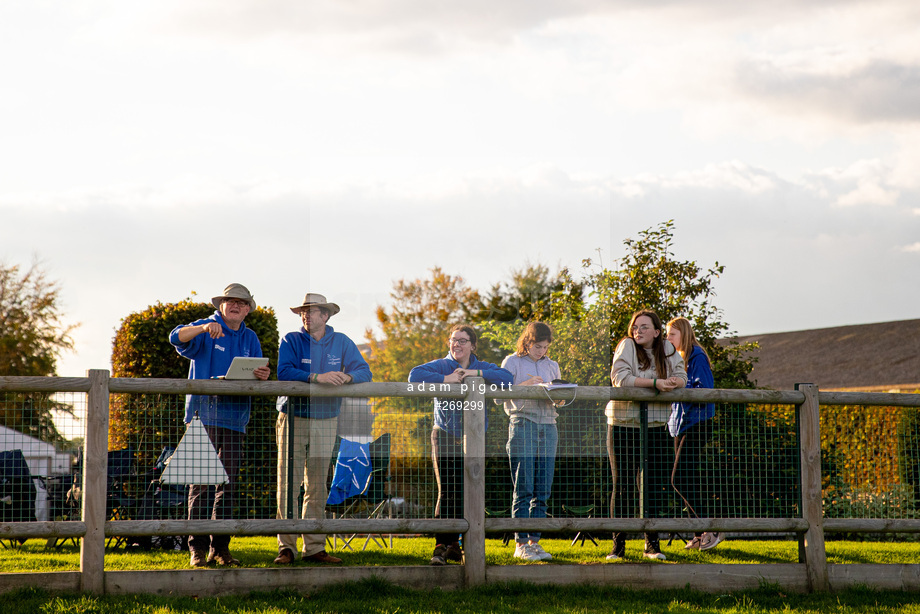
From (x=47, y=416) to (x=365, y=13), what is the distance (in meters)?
6.18

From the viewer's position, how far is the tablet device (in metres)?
5.96

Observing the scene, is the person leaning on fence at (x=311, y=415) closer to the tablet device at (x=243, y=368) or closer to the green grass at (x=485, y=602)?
the tablet device at (x=243, y=368)

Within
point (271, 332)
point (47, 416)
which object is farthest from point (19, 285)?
point (47, 416)

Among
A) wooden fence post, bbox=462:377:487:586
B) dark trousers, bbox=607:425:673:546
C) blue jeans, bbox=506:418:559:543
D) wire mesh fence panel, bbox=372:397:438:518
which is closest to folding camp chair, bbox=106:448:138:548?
wire mesh fence panel, bbox=372:397:438:518

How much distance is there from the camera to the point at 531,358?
7020 mm

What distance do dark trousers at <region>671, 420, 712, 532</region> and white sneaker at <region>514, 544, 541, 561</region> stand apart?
120cm

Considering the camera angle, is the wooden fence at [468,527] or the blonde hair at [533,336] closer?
the wooden fence at [468,527]

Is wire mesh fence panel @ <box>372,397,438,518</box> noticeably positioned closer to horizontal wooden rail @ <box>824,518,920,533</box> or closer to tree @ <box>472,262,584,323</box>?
horizontal wooden rail @ <box>824,518,920,533</box>

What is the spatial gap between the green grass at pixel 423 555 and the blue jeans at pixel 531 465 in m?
0.45

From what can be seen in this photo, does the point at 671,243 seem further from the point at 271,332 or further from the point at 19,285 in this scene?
the point at 19,285

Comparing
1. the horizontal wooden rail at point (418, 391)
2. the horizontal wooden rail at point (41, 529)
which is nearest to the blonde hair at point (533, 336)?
the horizontal wooden rail at point (418, 391)

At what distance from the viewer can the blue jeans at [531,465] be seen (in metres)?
6.37

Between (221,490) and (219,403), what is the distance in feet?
2.01

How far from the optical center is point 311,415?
5949 mm
